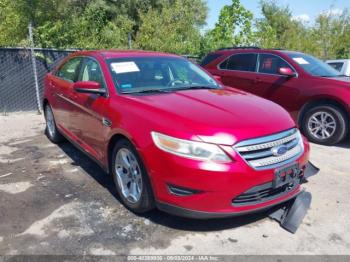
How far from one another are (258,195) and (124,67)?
214 cm

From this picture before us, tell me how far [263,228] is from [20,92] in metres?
7.47

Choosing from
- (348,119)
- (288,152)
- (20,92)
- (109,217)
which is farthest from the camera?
(20,92)

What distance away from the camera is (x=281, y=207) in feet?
11.9

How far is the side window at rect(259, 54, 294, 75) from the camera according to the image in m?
7.12

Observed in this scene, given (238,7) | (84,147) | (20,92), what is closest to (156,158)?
(84,147)

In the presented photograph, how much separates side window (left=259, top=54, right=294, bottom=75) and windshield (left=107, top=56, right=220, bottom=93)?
2.95 m

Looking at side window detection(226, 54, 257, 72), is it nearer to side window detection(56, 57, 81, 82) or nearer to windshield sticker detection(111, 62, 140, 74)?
side window detection(56, 57, 81, 82)

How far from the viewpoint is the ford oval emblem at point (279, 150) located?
10.3ft

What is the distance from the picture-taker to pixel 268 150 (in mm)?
3102

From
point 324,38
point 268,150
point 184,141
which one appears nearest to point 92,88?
point 184,141

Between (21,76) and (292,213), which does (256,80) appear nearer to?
(292,213)

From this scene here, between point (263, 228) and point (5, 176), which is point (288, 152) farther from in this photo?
point (5, 176)

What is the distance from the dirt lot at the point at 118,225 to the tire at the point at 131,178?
0.16 meters

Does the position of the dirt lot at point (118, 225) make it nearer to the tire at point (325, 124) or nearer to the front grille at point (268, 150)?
the front grille at point (268, 150)
